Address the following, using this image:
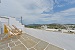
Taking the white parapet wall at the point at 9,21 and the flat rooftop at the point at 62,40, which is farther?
the white parapet wall at the point at 9,21

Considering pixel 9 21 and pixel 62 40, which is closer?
pixel 62 40

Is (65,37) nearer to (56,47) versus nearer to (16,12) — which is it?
(56,47)

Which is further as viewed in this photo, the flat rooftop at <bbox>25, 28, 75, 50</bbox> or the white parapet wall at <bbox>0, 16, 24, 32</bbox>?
the white parapet wall at <bbox>0, 16, 24, 32</bbox>

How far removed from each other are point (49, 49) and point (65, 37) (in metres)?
0.98

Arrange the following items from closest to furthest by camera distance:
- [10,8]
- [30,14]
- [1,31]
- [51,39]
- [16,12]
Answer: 1. [51,39]
2. [1,31]
3. [10,8]
4. [16,12]
5. [30,14]

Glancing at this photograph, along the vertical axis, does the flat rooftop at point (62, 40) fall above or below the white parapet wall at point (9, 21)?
below

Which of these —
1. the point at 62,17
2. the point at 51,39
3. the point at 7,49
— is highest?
the point at 62,17

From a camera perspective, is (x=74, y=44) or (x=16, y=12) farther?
(x=16, y=12)

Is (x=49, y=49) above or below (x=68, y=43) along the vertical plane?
below

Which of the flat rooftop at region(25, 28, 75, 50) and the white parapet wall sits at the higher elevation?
the white parapet wall

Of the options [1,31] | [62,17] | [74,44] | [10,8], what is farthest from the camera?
[10,8]

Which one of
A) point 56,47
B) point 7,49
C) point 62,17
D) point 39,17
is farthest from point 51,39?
point 39,17

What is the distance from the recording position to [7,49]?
559cm

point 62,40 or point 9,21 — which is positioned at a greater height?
point 9,21
